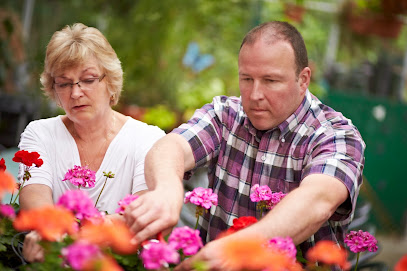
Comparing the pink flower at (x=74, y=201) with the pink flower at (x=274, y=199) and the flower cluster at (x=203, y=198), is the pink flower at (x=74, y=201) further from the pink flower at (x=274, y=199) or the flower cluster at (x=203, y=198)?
the pink flower at (x=274, y=199)

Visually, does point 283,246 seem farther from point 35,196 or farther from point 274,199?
point 35,196

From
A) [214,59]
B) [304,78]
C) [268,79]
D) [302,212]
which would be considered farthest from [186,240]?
[214,59]

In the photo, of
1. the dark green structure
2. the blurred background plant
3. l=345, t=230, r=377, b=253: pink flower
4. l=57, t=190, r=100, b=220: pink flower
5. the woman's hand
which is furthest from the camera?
the dark green structure

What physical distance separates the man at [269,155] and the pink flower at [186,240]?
136mm

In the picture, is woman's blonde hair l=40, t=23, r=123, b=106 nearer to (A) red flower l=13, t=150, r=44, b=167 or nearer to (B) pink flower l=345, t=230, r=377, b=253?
(A) red flower l=13, t=150, r=44, b=167

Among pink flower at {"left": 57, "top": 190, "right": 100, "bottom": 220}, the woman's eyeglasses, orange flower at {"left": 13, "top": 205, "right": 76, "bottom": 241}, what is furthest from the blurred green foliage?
orange flower at {"left": 13, "top": 205, "right": 76, "bottom": 241}

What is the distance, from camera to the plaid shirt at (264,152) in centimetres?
143

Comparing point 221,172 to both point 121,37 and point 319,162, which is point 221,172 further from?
point 121,37

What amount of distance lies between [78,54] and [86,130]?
10.8 inches

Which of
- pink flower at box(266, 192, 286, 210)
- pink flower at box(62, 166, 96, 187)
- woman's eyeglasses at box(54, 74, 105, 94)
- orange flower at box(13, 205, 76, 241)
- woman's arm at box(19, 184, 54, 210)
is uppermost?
woman's eyeglasses at box(54, 74, 105, 94)


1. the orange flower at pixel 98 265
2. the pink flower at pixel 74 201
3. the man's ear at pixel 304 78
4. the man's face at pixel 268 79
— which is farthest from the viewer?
the man's ear at pixel 304 78

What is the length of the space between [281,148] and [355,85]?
15.1ft

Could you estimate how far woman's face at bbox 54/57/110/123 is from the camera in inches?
61.9

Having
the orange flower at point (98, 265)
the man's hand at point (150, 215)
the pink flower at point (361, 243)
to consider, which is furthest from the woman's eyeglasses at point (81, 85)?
the orange flower at point (98, 265)
